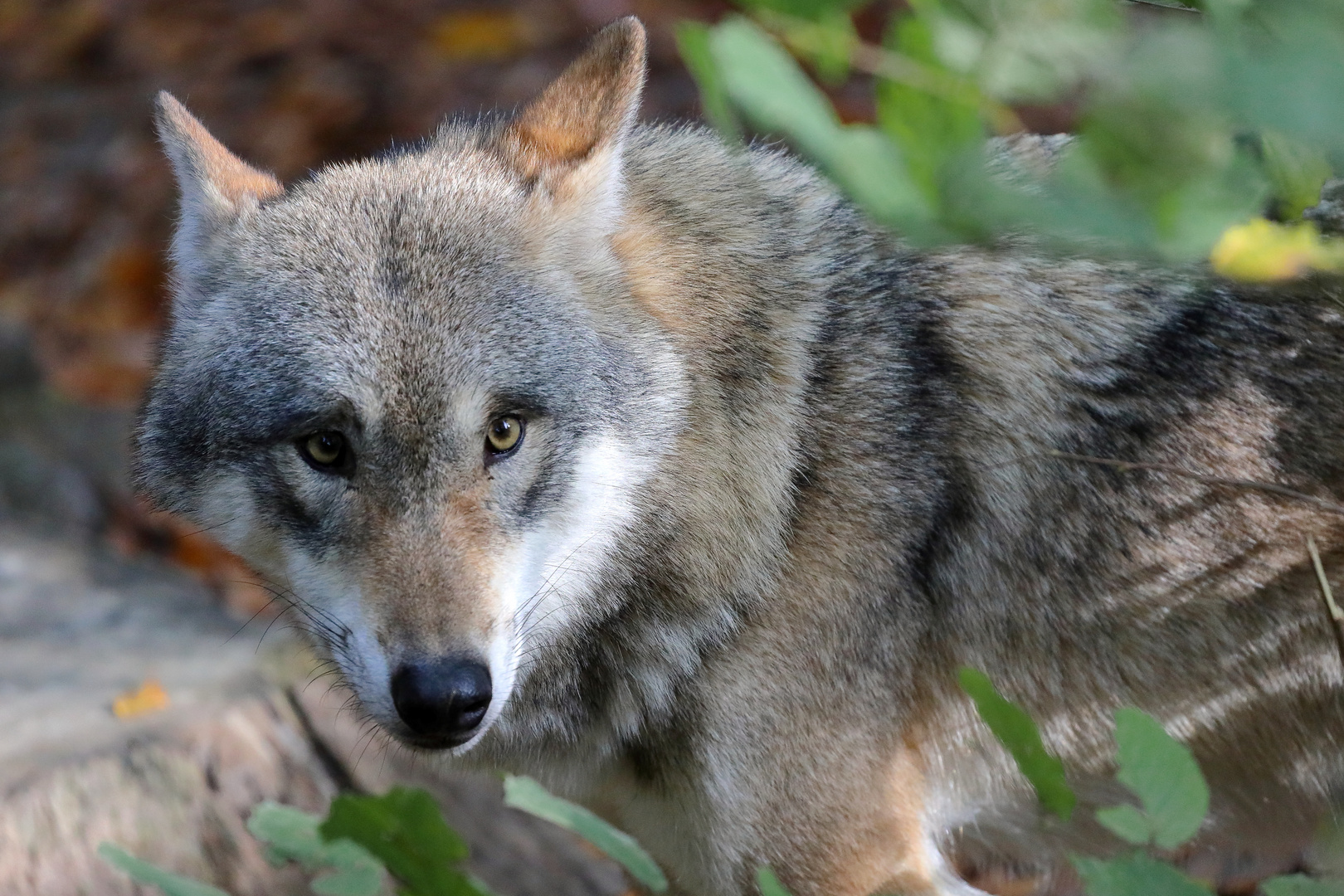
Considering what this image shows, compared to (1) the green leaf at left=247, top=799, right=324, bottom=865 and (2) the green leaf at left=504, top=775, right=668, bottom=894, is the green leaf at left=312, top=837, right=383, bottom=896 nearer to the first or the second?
(1) the green leaf at left=247, top=799, right=324, bottom=865

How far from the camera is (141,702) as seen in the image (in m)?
3.89

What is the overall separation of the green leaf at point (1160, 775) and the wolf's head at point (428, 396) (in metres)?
1.43

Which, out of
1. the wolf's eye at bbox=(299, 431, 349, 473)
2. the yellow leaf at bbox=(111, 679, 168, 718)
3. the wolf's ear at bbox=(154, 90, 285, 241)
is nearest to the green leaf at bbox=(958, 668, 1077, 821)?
the wolf's eye at bbox=(299, 431, 349, 473)

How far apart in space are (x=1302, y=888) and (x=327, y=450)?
1.97m

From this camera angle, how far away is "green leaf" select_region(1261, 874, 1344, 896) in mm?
1250

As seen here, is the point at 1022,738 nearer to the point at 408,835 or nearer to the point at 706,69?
the point at 408,835

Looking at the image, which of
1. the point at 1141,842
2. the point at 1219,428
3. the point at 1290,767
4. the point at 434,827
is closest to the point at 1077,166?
the point at 1141,842

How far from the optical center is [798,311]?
2912 millimetres

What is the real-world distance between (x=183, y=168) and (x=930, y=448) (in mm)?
1948

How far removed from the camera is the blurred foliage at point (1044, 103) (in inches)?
31.0

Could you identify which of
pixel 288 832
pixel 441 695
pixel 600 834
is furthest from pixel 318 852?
pixel 441 695

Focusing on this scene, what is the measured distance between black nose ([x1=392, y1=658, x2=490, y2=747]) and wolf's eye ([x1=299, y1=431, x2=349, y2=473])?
483mm

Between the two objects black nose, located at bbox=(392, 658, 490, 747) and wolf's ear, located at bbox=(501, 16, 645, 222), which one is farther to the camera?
wolf's ear, located at bbox=(501, 16, 645, 222)

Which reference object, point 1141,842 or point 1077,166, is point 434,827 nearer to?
point 1141,842
